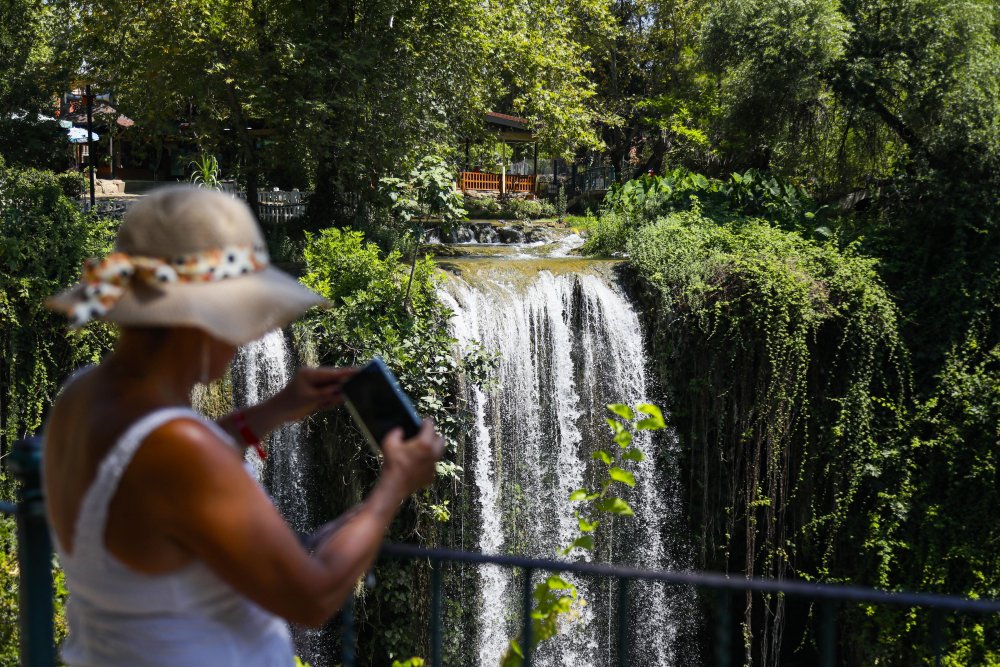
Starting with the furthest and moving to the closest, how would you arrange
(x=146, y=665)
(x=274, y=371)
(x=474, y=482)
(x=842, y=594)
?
(x=474, y=482) → (x=274, y=371) → (x=842, y=594) → (x=146, y=665)

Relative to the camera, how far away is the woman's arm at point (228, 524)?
145 cm

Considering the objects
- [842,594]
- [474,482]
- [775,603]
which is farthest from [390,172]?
[842,594]

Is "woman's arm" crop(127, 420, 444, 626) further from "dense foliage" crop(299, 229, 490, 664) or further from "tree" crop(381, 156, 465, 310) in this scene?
"tree" crop(381, 156, 465, 310)

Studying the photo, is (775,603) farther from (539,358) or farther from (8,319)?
(8,319)

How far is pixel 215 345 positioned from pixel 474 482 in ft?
29.8

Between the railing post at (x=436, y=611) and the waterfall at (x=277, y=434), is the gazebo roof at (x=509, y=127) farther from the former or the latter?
the railing post at (x=436, y=611)

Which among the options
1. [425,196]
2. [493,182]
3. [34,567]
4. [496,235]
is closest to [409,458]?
[34,567]

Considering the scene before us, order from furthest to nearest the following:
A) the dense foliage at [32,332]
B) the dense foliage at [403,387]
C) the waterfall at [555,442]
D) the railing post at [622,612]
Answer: the waterfall at [555,442] < the dense foliage at [403,387] < the dense foliage at [32,332] < the railing post at [622,612]

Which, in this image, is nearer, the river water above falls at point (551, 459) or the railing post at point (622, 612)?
the railing post at point (622, 612)

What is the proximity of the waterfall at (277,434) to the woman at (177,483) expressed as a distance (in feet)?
26.4

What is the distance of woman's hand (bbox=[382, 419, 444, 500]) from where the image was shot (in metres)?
1.70

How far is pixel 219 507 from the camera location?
4.74ft

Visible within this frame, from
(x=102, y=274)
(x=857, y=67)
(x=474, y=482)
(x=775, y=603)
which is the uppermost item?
(x=857, y=67)

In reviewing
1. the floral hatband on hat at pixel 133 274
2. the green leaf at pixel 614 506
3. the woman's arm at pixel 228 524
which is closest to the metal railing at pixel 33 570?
the floral hatband on hat at pixel 133 274
